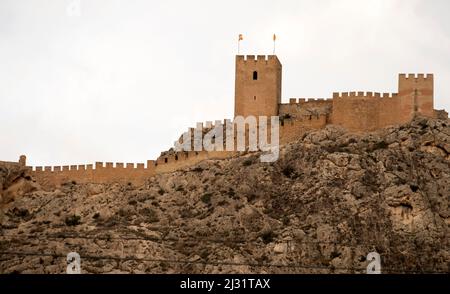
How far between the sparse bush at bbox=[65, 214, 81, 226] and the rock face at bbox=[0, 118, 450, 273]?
58 millimetres

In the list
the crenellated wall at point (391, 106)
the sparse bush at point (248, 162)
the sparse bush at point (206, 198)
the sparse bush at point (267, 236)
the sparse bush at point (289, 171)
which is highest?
the crenellated wall at point (391, 106)

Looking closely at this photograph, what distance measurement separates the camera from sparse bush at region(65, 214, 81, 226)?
12938cm

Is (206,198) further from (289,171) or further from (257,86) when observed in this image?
(257,86)

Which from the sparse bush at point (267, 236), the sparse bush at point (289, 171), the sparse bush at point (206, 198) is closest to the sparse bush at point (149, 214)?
the sparse bush at point (206, 198)

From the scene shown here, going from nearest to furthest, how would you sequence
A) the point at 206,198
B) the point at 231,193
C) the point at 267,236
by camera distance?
the point at 267,236, the point at 231,193, the point at 206,198

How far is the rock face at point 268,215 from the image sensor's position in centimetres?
12381

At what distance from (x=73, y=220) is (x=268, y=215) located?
38.0 ft

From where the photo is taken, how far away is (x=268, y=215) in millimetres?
126812

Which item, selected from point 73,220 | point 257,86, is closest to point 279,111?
point 257,86

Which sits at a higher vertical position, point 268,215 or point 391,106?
point 391,106

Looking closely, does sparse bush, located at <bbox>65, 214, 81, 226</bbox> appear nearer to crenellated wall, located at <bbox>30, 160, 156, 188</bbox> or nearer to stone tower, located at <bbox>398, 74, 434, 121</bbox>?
crenellated wall, located at <bbox>30, 160, 156, 188</bbox>

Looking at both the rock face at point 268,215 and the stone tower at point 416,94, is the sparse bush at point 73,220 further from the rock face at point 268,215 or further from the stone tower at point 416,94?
the stone tower at point 416,94

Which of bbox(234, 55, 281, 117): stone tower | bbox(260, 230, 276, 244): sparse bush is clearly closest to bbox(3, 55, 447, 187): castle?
bbox(234, 55, 281, 117): stone tower

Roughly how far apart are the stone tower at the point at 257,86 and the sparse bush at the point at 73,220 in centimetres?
1120
